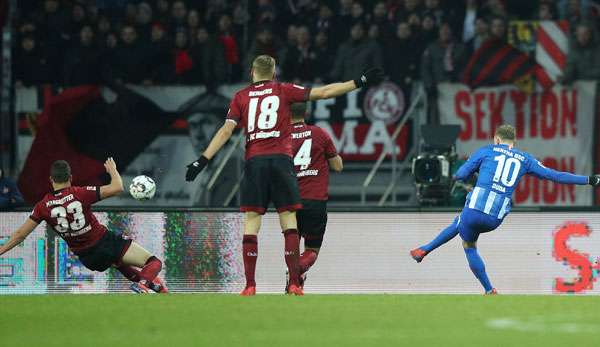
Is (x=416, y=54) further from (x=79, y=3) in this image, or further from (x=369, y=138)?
(x=79, y=3)

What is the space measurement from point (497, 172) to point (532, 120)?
557 cm

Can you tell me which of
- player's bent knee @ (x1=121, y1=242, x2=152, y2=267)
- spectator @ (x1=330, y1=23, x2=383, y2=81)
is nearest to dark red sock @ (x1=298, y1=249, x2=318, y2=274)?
player's bent knee @ (x1=121, y1=242, x2=152, y2=267)

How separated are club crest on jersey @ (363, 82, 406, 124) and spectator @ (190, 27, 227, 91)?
6.48 feet

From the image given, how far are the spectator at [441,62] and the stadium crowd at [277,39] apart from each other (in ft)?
0.04

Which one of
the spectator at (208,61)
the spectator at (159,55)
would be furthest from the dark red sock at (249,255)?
the spectator at (159,55)

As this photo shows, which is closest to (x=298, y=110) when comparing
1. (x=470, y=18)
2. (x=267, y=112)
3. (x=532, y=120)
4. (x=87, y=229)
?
(x=267, y=112)

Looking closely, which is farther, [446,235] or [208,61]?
[208,61]

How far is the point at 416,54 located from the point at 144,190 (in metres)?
6.42

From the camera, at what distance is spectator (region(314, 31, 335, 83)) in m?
16.3

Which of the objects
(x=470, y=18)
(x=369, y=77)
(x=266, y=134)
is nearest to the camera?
(x=369, y=77)

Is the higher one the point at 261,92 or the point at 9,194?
the point at 261,92

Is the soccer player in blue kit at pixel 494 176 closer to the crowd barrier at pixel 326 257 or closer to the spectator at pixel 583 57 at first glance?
the crowd barrier at pixel 326 257

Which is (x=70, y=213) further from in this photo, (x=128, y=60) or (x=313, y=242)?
(x=128, y=60)

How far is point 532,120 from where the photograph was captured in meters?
16.3
